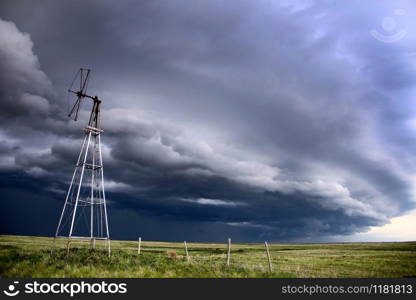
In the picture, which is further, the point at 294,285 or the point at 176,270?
the point at 176,270

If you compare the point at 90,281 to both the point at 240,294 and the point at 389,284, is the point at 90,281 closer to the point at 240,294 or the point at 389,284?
the point at 240,294

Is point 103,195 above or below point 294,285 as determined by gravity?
above

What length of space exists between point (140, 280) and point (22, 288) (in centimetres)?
567

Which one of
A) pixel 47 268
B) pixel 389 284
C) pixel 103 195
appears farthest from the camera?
pixel 103 195

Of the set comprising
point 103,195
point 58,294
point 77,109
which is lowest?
point 58,294

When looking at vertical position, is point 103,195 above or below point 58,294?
above

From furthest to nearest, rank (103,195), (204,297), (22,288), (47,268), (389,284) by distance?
(103,195) → (47,268) → (389,284) → (22,288) → (204,297)

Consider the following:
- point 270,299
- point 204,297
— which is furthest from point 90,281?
point 270,299

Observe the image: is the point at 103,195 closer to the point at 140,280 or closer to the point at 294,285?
the point at 140,280

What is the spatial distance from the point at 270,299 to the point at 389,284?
7186mm

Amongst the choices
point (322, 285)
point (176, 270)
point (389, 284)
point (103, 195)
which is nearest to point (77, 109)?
point (103, 195)

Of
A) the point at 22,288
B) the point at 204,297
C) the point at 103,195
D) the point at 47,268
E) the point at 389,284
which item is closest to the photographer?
Answer: the point at 204,297

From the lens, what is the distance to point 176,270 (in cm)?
2117

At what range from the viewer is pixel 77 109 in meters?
31.6
